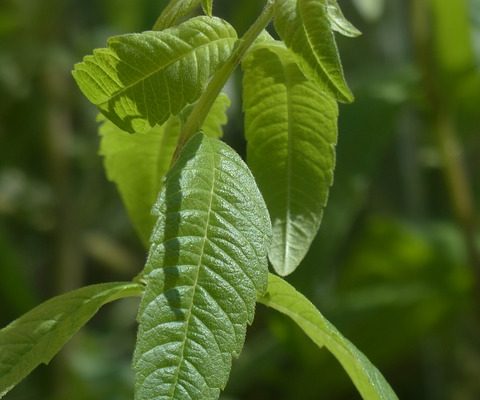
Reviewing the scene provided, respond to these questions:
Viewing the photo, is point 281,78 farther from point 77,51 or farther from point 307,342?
point 77,51

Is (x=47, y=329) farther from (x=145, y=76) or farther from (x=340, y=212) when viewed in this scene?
(x=340, y=212)

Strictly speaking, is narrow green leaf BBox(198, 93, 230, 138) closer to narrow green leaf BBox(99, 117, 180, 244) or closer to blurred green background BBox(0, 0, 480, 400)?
narrow green leaf BBox(99, 117, 180, 244)

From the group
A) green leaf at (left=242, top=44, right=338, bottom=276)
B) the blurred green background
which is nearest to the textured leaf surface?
green leaf at (left=242, top=44, right=338, bottom=276)

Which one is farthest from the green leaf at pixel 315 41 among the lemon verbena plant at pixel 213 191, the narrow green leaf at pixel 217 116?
the narrow green leaf at pixel 217 116

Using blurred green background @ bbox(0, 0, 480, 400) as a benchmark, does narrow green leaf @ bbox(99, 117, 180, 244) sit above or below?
above

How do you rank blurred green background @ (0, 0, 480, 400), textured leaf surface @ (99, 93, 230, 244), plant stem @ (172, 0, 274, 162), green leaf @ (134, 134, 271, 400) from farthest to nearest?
blurred green background @ (0, 0, 480, 400), textured leaf surface @ (99, 93, 230, 244), plant stem @ (172, 0, 274, 162), green leaf @ (134, 134, 271, 400)

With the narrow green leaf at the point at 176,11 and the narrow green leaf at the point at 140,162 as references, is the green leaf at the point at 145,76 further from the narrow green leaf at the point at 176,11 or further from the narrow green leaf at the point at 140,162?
the narrow green leaf at the point at 140,162
